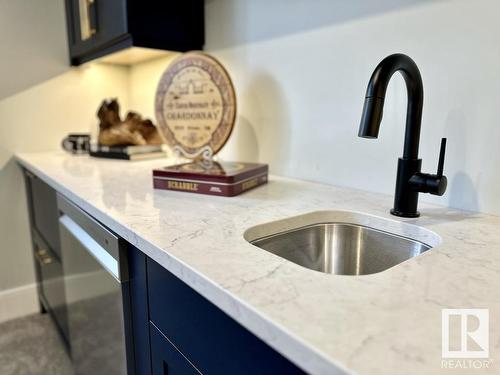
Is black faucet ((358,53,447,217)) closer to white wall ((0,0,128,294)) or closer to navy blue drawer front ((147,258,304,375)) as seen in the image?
navy blue drawer front ((147,258,304,375))

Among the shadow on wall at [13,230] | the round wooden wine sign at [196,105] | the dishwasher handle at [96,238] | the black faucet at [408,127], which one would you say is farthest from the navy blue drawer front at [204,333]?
the shadow on wall at [13,230]

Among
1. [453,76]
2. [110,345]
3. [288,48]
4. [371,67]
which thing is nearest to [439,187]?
[453,76]

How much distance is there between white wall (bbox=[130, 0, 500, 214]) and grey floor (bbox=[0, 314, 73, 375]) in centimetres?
115

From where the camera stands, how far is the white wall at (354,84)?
2.69 ft

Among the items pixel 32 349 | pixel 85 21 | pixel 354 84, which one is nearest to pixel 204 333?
pixel 354 84

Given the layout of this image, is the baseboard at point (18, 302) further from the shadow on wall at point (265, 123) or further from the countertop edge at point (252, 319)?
the countertop edge at point (252, 319)

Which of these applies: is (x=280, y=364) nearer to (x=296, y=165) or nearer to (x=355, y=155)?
(x=355, y=155)

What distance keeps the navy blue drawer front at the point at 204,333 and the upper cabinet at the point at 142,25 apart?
3.55 ft

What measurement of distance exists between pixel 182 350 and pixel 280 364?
0.26 m

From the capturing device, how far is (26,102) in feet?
6.16

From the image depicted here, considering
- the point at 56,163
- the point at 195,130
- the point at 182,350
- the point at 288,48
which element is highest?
the point at 288,48

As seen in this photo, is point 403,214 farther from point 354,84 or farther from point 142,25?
point 142,25

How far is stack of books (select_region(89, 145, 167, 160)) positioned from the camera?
1684 millimetres

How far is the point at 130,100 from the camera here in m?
2.27
